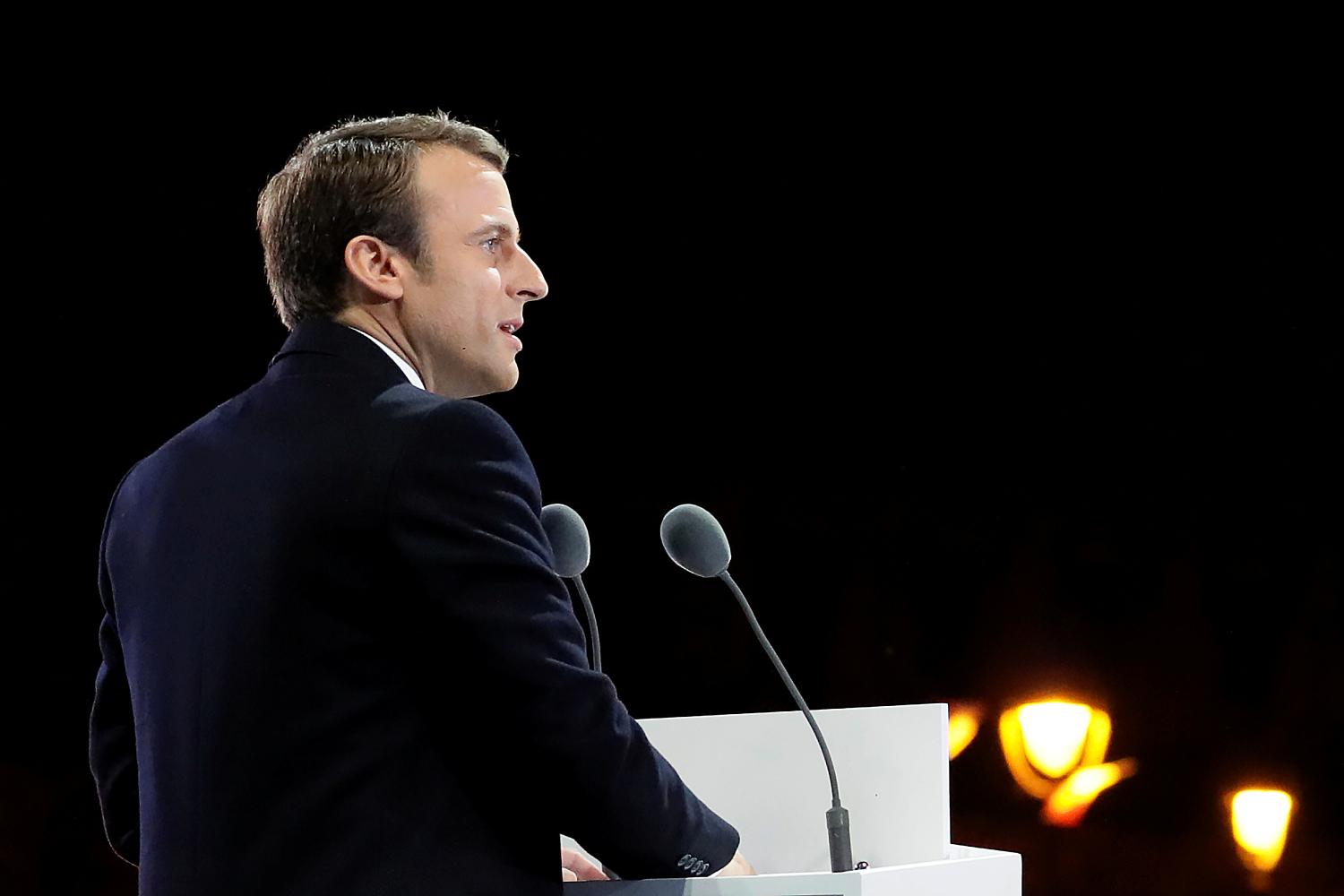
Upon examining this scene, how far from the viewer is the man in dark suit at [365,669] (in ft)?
3.79

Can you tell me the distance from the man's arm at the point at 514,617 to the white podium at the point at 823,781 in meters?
0.47

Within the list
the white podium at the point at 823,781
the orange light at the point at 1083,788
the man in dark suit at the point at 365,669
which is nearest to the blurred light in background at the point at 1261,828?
the orange light at the point at 1083,788

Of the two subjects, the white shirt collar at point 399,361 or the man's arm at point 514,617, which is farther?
the white shirt collar at point 399,361

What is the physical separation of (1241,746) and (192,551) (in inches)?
142

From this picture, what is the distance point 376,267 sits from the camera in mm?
1396

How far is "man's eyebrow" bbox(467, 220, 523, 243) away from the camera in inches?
56.7

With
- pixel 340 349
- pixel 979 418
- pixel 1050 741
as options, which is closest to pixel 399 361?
pixel 340 349

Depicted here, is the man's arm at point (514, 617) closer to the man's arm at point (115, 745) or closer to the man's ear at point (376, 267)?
the man's ear at point (376, 267)

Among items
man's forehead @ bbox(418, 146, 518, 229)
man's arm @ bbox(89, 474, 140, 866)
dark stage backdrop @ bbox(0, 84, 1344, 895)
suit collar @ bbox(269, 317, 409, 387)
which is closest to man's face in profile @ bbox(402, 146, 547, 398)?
man's forehead @ bbox(418, 146, 518, 229)

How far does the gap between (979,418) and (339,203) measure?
3.18m

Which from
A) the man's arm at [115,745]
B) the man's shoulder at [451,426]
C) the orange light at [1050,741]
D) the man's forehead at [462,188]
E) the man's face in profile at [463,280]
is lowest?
the orange light at [1050,741]

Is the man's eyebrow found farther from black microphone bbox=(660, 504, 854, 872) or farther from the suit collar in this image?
black microphone bbox=(660, 504, 854, 872)

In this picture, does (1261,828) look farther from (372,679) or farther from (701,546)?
(372,679)

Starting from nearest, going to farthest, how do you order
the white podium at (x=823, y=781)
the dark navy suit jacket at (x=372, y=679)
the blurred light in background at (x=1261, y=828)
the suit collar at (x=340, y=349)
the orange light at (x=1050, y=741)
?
the dark navy suit jacket at (x=372, y=679) → the suit collar at (x=340, y=349) → the white podium at (x=823, y=781) → the blurred light in background at (x=1261, y=828) → the orange light at (x=1050, y=741)
